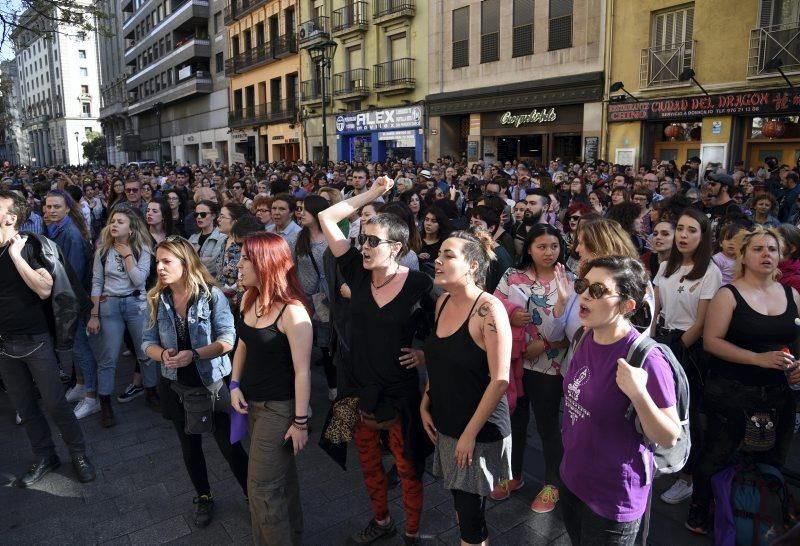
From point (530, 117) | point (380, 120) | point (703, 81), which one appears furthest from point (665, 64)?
point (380, 120)

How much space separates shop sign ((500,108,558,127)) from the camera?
61.9ft

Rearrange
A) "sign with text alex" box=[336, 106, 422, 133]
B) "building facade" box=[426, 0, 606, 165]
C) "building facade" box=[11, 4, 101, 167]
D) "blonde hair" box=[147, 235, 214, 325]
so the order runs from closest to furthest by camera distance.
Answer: "blonde hair" box=[147, 235, 214, 325] < "building facade" box=[426, 0, 606, 165] < "sign with text alex" box=[336, 106, 422, 133] < "building facade" box=[11, 4, 101, 167]

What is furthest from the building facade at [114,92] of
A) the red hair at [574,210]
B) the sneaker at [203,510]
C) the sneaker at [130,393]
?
the sneaker at [203,510]

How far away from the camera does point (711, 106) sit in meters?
14.7

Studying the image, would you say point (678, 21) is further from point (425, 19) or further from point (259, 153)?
point (259, 153)

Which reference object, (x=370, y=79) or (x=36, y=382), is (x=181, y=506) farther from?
(x=370, y=79)

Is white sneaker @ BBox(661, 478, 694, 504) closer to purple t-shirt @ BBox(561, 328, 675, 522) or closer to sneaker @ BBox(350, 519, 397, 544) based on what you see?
purple t-shirt @ BBox(561, 328, 675, 522)

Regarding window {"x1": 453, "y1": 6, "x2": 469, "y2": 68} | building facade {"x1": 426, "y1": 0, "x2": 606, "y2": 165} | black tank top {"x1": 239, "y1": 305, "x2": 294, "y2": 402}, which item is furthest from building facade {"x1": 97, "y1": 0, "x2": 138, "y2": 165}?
black tank top {"x1": 239, "y1": 305, "x2": 294, "y2": 402}

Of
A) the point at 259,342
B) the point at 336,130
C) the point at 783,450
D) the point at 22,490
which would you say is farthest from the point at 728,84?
the point at 336,130

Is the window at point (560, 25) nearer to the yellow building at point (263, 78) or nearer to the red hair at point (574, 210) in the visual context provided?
the red hair at point (574, 210)

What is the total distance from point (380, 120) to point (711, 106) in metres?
14.3

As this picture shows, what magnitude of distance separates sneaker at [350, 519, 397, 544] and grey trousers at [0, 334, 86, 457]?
87.0 inches

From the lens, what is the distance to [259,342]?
2955 mm

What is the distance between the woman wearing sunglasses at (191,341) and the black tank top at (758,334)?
2958 mm
